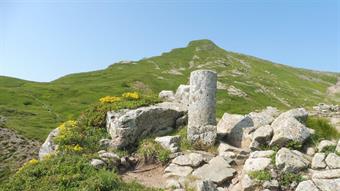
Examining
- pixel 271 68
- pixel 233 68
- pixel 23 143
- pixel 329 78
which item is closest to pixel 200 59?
pixel 233 68

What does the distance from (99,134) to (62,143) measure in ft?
10.9

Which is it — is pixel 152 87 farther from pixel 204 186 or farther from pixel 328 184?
pixel 328 184

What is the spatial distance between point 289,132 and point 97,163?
1242 centimetres

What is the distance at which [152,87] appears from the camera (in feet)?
373

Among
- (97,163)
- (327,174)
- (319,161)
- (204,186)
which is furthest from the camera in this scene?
(97,163)

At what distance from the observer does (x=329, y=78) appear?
19512cm

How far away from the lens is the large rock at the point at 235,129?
86.5ft

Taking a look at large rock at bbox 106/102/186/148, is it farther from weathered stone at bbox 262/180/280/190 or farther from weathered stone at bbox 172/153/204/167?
weathered stone at bbox 262/180/280/190

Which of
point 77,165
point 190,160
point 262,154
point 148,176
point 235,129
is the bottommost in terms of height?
point 148,176

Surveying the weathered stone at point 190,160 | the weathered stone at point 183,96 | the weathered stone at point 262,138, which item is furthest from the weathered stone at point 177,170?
the weathered stone at point 183,96

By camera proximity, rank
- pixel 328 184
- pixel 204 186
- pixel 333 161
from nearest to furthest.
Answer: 1. pixel 328 184
2. pixel 204 186
3. pixel 333 161

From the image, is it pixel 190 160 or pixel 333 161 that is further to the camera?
pixel 190 160

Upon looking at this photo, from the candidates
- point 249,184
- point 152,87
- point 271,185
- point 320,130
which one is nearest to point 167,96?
point 320,130

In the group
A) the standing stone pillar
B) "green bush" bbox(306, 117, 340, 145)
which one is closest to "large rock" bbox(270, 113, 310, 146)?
"green bush" bbox(306, 117, 340, 145)
